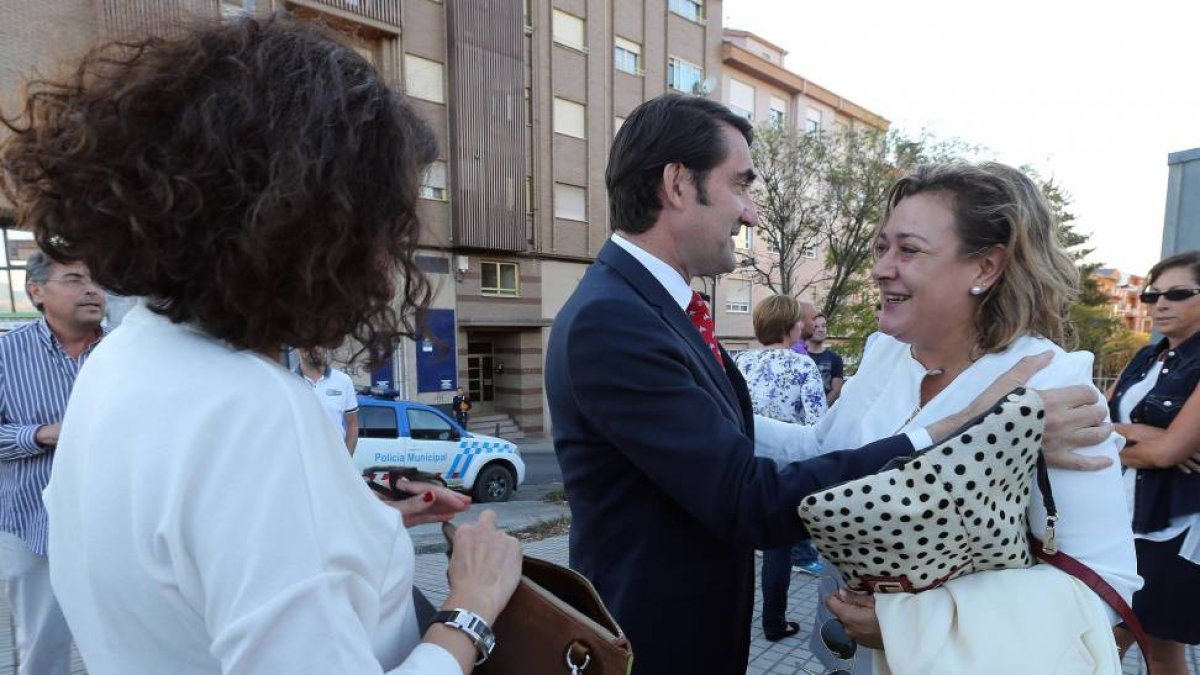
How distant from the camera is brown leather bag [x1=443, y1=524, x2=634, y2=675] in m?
0.98

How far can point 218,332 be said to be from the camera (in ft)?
2.68

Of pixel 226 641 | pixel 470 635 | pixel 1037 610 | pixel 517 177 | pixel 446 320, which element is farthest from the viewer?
pixel 517 177

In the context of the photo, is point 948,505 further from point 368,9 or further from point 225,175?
point 368,9

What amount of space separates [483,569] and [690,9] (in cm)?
2519

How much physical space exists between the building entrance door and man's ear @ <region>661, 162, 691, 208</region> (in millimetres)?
18013

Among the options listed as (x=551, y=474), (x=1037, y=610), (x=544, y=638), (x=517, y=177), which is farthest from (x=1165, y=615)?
(x=517, y=177)

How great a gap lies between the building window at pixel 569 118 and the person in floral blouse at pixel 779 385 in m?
15.6

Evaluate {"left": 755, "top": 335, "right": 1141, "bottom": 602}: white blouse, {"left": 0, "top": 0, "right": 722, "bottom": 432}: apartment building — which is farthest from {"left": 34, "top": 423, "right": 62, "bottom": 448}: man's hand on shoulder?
{"left": 0, "top": 0, "right": 722, "bottom": 432}: apartment building

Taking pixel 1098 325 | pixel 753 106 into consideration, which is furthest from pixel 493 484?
pixel 1098 325

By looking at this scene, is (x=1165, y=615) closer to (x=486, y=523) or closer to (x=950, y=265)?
(x=950, y=265)

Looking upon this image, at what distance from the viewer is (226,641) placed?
71 centimetres

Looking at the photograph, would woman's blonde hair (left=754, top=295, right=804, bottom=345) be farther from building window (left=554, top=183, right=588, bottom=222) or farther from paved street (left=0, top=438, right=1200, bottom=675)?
building window (left=554, top=183, right=588, bottom=222)

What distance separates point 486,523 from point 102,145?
0.81 meters

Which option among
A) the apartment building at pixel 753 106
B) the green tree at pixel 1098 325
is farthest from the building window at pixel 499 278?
the green tree at pixel 1098 325
